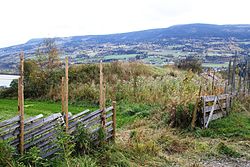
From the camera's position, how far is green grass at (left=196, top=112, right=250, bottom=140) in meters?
9.68

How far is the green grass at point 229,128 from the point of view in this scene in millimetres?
9680

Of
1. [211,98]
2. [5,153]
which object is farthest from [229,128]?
[5,153]

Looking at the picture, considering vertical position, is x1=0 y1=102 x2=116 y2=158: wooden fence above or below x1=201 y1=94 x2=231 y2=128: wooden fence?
above

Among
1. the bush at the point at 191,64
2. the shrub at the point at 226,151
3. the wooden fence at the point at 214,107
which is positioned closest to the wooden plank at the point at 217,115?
the wooden fence at the point at 214,107

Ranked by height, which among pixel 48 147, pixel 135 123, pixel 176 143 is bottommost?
pixel 135 123

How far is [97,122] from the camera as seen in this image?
293 inches

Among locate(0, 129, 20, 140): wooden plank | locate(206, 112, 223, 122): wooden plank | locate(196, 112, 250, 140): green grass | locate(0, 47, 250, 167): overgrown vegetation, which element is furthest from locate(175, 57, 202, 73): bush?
locate(0, 129, 20, 140): wooden plank

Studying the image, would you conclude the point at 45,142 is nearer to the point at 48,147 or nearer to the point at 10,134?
the point at 48,147

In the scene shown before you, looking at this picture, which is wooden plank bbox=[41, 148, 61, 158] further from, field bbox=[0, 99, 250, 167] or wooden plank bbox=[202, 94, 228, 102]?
wooden plank bbox=[202, 94, 228, 102]

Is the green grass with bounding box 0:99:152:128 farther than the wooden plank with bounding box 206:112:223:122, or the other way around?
the green grass with bounding box 0:99:152:128

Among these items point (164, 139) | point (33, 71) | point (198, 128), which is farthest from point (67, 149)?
point (33, 71)

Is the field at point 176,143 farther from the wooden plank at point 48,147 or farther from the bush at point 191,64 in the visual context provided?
the bush at point 191,64

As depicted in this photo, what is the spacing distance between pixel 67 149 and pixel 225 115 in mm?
7378

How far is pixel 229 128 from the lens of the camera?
10.2 meters
